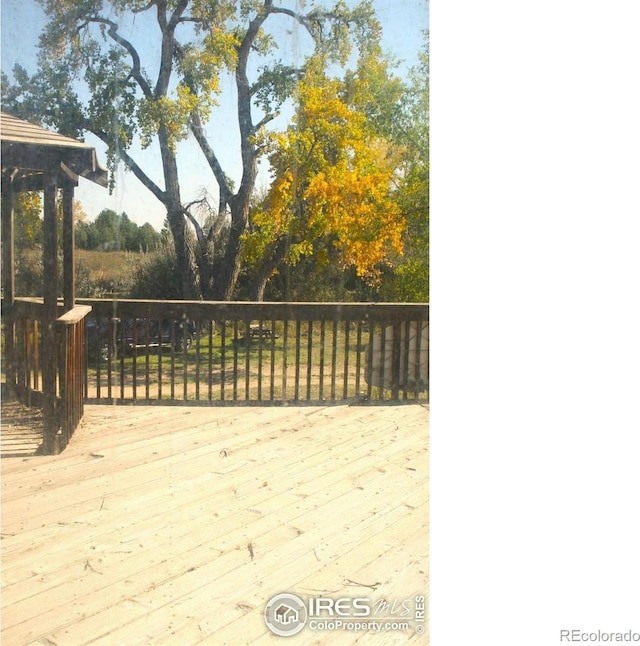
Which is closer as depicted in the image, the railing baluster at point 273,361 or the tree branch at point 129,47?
the tree branch at point 129,47

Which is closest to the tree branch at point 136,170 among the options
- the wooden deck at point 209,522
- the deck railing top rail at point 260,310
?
the deck railing top rail at point 260,310

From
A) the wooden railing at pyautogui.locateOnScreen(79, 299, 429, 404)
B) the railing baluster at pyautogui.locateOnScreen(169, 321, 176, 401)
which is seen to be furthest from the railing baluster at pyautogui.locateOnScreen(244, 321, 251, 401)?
the railing baluster at pyautogui.locateOnScreen(169, 321, 176, 401)

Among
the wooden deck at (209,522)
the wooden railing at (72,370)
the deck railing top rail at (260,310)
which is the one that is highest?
the deck railing top rail at (260,310)

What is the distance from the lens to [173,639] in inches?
60.2

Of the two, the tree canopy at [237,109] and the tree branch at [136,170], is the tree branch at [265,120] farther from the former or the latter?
the tree branch at [136,170]

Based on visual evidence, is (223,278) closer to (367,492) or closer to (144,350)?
(144,350)

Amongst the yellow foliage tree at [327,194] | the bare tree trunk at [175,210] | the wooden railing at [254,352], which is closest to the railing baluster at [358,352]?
the wooden railing at [254,352]

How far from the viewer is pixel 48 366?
1696 mm

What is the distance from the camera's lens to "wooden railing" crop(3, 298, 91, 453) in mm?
1576

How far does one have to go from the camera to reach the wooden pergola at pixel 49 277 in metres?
1.47

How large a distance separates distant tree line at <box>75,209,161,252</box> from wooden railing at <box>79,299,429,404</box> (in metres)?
0.13

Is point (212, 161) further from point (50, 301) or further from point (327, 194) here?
point (50, 301)

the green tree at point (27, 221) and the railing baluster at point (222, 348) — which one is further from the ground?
the green tree at point (27, 221)
